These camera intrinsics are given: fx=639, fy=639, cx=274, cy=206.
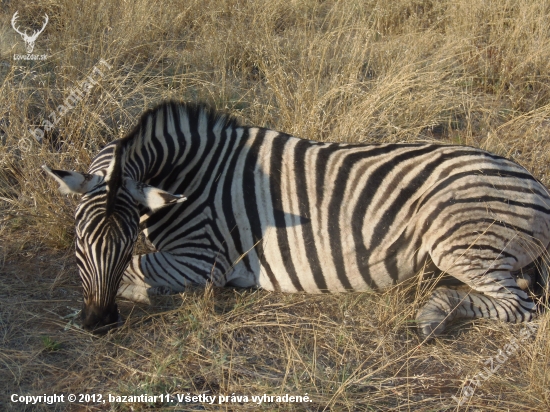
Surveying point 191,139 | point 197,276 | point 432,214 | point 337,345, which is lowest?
point 337,345

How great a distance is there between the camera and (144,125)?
444 centimetres

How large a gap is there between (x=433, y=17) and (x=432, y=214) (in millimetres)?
5110

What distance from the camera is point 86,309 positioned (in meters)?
3.96

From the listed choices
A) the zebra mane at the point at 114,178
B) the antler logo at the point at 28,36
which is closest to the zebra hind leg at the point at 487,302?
the zebra mane at the point at 114,178

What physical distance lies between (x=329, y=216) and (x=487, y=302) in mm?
1214

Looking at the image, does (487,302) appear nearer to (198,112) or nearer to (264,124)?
(198,112)

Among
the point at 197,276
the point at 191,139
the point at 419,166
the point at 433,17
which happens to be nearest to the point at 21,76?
the point at 191,139

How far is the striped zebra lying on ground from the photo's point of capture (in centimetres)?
427

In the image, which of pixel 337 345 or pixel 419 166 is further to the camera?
pixel 419 166

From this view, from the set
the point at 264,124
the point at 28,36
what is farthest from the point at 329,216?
the point at 28,36

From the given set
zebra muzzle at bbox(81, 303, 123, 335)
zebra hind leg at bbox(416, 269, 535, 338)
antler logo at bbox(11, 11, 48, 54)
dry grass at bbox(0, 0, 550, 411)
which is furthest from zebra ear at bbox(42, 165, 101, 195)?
antler logo at bbox(11, 11, 48, 54)

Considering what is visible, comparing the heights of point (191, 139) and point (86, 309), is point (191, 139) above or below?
above

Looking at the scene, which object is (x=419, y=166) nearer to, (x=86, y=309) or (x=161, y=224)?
(x=161, y=224)

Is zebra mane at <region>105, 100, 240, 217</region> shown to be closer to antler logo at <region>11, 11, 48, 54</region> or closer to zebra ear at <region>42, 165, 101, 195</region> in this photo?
zebra ear at <region>42, 165, 101, 195</region>
